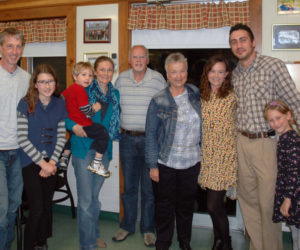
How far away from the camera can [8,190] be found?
2205mm

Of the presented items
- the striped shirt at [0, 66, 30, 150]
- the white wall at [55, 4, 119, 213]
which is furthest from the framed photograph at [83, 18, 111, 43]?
the striped shirt at [0, 66, 30, 150]

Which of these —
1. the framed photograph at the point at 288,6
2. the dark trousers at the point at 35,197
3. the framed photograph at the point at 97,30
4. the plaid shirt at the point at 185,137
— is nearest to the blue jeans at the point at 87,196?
the dark trousers at the point at 35,197

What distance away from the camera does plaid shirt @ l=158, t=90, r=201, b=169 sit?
2246 millimetres

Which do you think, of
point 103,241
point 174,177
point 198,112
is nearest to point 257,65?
point 198,112

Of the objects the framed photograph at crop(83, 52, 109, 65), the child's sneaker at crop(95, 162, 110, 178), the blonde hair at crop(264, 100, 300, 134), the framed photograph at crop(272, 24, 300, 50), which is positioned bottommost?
the child's sneaker at crop(95, 162, 110, 178)

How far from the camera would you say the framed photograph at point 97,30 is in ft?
10.5

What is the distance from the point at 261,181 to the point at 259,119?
461mm

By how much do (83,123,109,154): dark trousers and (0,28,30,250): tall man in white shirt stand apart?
0.53m

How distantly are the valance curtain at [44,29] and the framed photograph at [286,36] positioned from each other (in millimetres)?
2236

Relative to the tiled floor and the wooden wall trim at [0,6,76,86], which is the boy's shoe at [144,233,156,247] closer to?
the tiled floor

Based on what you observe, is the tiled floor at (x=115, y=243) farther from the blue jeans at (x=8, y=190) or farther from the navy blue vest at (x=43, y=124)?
the navy blue vest at (x=43, y=124)

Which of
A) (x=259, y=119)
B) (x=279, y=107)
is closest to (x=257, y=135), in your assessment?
(x=259, y=119)

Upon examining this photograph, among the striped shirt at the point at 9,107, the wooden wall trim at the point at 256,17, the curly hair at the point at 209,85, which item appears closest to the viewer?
the striped shirt at the point at 9,107

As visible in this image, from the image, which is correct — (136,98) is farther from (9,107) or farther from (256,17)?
(256,17)
